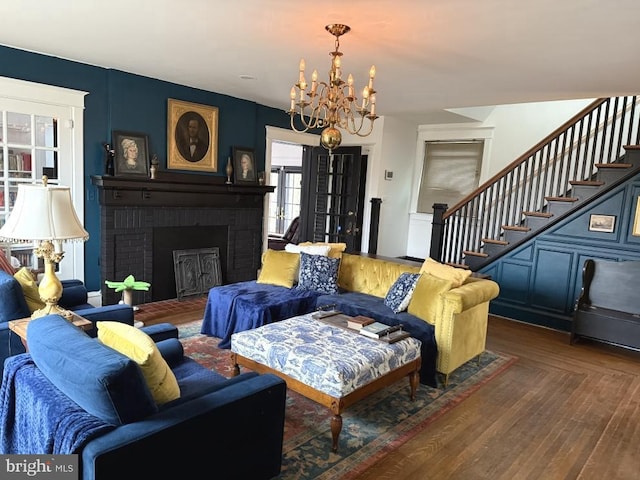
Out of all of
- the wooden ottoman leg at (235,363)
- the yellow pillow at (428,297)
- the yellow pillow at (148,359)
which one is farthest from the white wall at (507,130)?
the yellow pillow at (148,359)

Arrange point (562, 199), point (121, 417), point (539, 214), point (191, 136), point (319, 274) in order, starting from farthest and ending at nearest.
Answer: point (191, 136) → point (539, 214) → point (562, 199) → point (319, 274) → point (121, 417)

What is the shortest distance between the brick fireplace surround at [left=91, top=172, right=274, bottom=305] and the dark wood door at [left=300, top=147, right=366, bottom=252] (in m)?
1.13

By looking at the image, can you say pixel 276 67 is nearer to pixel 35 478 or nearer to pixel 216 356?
pixel 216 356

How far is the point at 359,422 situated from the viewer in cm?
278

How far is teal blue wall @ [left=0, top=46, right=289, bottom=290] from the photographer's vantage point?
4.23 meters

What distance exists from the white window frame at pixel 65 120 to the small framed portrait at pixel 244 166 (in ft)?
6.38

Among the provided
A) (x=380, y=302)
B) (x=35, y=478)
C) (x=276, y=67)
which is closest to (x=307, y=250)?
(x=380, y=302)

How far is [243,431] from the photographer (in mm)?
1855

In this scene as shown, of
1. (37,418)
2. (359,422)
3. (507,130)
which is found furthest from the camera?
(507,130)

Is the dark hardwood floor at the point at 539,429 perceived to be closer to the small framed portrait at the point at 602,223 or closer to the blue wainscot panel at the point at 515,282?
the blue wainscot panel at the point at 515,282

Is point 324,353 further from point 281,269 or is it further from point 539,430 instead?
point 281,269

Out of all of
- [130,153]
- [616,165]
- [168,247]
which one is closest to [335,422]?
[168,247]

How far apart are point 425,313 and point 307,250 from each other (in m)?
1.56

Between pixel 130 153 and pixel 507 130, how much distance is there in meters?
5.54
